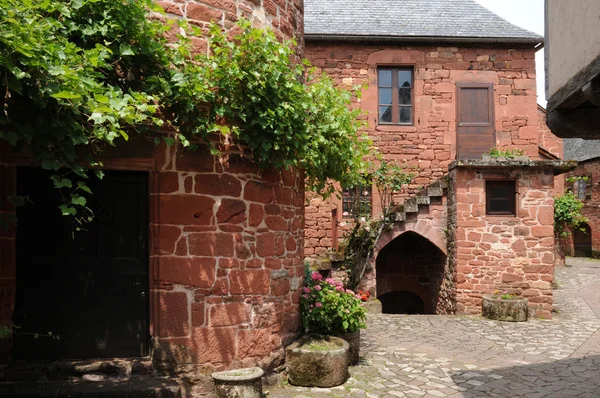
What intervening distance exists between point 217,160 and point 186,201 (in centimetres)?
49

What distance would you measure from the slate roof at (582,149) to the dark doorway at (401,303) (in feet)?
50.3

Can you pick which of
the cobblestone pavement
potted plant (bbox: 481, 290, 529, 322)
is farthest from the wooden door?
the cobblestone pavement

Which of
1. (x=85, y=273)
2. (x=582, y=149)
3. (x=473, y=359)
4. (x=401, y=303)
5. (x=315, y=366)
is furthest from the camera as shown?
(x=582, y=149)

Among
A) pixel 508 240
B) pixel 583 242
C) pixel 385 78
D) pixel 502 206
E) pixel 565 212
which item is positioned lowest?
pixel 583 242

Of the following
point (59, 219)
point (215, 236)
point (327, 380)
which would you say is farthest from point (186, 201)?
point (327, 380)

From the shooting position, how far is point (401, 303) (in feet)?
42.5

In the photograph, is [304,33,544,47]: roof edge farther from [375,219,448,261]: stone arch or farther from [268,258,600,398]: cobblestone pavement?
[268,258,600,398]: cobblestone pavement

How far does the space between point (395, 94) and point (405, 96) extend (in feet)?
0.87

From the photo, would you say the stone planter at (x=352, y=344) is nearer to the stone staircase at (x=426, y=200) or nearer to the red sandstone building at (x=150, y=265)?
the red sandstone building at (x=150, y=265)

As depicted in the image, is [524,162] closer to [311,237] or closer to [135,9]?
[311,237]

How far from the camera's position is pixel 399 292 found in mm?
12984

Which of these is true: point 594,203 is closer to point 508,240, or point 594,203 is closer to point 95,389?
point 508,240

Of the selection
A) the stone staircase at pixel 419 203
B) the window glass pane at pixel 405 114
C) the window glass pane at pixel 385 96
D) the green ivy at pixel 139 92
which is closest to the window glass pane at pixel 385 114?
the window glass pane at pixel 385 96

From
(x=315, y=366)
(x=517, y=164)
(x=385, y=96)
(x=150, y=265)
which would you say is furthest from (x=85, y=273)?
(x=385, y=96)
